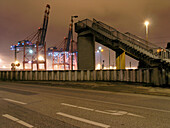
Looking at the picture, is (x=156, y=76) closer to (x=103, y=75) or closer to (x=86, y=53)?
(x=103, y=75)

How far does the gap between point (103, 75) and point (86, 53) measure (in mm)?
5764

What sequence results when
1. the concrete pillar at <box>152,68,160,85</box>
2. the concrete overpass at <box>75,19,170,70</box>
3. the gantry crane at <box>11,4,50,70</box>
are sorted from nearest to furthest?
the concrete pillar at <box>152,68,160,85</box> < the concrete overpass at <box>75,19,170,70</box> < the gantry crane at <box>11,4,50,70</box>

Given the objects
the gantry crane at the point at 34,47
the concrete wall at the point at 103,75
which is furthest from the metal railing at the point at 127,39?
the gantry crane at the point at 34,47

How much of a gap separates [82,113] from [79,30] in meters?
18.7

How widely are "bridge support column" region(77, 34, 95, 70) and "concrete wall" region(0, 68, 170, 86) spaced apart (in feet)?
9.42

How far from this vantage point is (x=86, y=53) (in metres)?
21.7

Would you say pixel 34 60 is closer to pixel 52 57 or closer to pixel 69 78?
pixel 52 57

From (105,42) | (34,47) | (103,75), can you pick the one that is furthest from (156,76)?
(34,47)

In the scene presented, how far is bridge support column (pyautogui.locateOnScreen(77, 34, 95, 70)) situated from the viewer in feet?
70.4

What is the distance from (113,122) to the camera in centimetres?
438

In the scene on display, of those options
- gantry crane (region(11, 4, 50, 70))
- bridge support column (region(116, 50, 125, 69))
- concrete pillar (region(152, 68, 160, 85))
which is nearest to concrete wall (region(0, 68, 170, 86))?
concrete pillar (region(152, 68, 160, 85))

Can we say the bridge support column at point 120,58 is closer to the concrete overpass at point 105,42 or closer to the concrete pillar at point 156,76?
the concrete overpass at point 105,42

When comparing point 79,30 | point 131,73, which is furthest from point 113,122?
point 79,30

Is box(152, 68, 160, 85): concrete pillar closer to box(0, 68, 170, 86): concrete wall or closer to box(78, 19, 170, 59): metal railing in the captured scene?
box(0, 68, 170, 86): concrete wall
